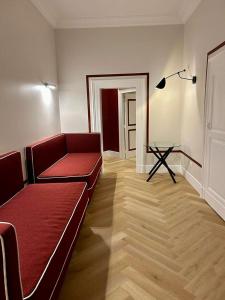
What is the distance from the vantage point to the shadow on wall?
1.69m

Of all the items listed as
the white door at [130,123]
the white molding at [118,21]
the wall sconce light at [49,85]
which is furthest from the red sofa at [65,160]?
the white molding at [118,21]

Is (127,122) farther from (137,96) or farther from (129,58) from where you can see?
(129,58)

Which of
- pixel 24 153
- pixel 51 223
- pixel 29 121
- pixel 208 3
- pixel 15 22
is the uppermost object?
pixel 208 3

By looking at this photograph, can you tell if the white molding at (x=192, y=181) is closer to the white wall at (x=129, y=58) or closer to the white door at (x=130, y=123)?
the white wall at (x=129, y=58)

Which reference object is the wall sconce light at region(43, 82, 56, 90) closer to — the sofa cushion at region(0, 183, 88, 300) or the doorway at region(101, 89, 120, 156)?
the sofa cushion at region(0, 183, 88, 300)

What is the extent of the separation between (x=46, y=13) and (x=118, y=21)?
1.29 metres

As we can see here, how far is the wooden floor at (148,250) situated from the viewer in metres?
1.69

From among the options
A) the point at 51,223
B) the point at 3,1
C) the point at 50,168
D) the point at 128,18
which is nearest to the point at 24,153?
the point at 50,168

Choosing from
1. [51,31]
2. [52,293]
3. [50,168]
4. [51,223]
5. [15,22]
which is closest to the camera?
[52,293]

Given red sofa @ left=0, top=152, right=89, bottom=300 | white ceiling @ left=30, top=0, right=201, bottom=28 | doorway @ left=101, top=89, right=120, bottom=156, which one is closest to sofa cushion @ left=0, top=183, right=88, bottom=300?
red sofa @ left=0, top=152, right=89, bottom=300

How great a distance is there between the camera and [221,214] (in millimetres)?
2719

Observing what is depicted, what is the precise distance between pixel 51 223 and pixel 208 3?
129 inches

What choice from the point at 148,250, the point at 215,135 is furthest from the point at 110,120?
the point at 148,250

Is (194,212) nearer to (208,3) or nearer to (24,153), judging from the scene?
(24,153)
